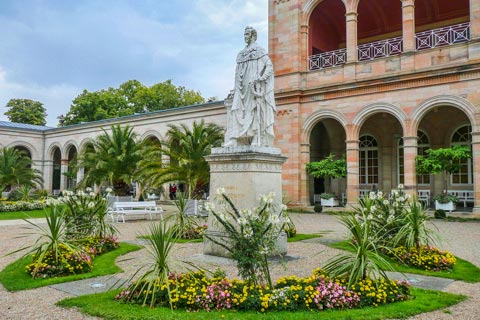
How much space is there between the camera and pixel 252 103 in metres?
7.54

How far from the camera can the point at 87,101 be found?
43.5 metres

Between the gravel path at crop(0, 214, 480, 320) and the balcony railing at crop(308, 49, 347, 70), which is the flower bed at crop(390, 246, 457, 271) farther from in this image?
the balcony railing at crop(308, 49, 347, 70)

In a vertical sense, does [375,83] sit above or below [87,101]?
below

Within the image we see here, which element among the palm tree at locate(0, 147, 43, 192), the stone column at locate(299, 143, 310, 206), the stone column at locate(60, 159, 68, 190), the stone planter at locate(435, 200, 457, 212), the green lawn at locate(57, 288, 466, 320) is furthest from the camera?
the stone column at locate(60, 159, 68, 190)

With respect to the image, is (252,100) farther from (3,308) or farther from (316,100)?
(316,100)

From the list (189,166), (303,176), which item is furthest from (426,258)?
(303,176)

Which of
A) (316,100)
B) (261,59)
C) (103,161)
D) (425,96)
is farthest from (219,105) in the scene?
(261,59)

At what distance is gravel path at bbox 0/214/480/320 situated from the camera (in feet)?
14.5

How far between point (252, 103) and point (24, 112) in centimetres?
4830

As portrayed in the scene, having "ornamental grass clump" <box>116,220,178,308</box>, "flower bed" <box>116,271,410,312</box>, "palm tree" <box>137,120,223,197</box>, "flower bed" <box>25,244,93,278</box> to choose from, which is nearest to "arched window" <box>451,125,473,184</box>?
"palm tree" <box>137,120,223,197</box>

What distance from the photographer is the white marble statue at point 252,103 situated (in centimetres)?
751

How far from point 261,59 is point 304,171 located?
12.1 meters

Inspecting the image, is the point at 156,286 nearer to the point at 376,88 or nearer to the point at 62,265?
the point at 62,265

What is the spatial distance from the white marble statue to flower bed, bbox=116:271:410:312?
3.28m
